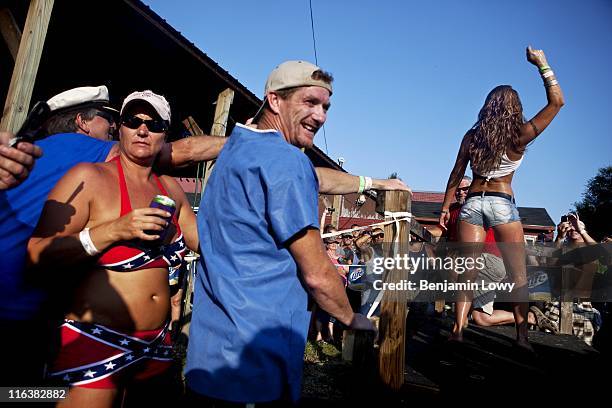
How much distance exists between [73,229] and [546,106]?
3.69 meters

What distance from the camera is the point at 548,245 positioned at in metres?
5.32

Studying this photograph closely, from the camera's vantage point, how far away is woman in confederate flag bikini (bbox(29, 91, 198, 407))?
1.70 metres

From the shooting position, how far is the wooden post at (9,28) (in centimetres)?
420

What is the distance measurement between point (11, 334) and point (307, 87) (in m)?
1.68

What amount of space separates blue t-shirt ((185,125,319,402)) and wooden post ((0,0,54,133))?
→ 2.92 m

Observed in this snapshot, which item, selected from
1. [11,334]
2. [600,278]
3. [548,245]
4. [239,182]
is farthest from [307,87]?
[600,278]

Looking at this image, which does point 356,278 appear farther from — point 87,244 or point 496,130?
point 87,244

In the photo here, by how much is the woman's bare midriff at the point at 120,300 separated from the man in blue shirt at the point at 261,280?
0.48 meters

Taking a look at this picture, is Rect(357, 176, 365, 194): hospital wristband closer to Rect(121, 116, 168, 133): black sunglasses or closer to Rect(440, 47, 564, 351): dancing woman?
Rect(121, 116, 168, 133): black sunglasses

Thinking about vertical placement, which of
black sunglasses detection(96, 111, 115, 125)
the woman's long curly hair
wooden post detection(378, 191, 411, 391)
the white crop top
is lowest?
wooden post detection(378, 191, 411, 391)

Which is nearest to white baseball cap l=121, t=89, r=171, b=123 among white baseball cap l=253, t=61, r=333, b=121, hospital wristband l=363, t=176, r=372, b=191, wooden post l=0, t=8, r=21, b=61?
white baseball cap l=253, t=61, r=333, b=121

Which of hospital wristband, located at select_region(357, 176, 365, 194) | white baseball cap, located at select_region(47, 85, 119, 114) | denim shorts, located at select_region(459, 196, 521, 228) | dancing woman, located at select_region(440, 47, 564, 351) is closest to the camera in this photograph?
white baseball cap, located at select_region(47, 85, 119, 114)

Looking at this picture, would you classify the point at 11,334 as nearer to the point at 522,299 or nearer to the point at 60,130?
the point at 60,130

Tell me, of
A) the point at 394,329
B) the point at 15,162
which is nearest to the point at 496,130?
the point at 394,329
